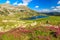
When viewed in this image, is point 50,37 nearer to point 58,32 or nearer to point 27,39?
point 58,32

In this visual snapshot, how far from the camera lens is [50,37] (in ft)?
73.6

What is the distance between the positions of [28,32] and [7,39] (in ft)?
12.5

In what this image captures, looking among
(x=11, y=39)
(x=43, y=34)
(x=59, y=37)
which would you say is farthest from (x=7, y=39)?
(x=59, y=37)

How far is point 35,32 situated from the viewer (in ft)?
77.2

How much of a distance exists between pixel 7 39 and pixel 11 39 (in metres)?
0.55

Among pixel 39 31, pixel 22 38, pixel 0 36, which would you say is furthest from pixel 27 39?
pixel 0 36

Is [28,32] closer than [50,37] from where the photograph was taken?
No

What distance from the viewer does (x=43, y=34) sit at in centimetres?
2300

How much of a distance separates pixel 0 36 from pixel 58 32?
333 inches

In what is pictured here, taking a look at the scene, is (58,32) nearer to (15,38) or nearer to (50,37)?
(50,37)

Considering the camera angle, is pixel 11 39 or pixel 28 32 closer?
pixel 11 39

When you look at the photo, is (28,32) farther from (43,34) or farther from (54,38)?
(54,38)

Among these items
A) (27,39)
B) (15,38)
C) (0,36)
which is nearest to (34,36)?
(27,39)

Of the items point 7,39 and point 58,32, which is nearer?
point 7,39
